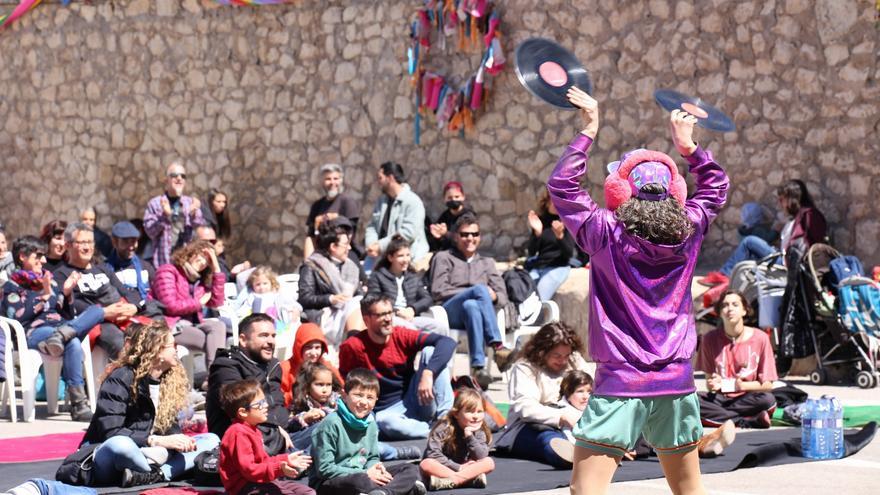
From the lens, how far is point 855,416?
8.73 metres

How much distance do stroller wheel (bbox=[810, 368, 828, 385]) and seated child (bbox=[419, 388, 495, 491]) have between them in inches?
153

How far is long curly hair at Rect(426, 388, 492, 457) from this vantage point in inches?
275

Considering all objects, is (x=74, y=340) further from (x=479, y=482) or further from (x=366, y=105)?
(x=366, y=105)

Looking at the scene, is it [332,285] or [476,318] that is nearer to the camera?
[476,318]

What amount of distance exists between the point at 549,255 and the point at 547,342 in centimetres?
399

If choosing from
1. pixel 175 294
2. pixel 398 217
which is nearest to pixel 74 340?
pixel 175 294

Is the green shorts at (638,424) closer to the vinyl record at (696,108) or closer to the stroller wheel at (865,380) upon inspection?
the vinyl record at (696,108)

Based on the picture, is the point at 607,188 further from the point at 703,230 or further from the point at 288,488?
the point at 288,488

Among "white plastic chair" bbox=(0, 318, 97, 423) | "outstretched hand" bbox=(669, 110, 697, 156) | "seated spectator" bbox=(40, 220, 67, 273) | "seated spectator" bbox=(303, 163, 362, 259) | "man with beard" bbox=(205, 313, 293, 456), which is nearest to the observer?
"outstretched hand" bbox=(669, 110, 697, 156)

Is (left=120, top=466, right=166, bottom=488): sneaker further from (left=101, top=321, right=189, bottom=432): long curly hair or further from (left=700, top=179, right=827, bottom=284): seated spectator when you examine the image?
(left=700, top=179, right=827, bottom=284): seated spectator

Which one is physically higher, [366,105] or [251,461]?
[366,105]

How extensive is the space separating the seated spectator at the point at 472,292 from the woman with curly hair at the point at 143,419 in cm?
318

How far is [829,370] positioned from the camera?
10461 millimetres

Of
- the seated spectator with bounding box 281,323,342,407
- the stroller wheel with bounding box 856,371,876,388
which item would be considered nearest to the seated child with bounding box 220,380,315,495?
the seated spectator with bounding box 281,323,342,407
